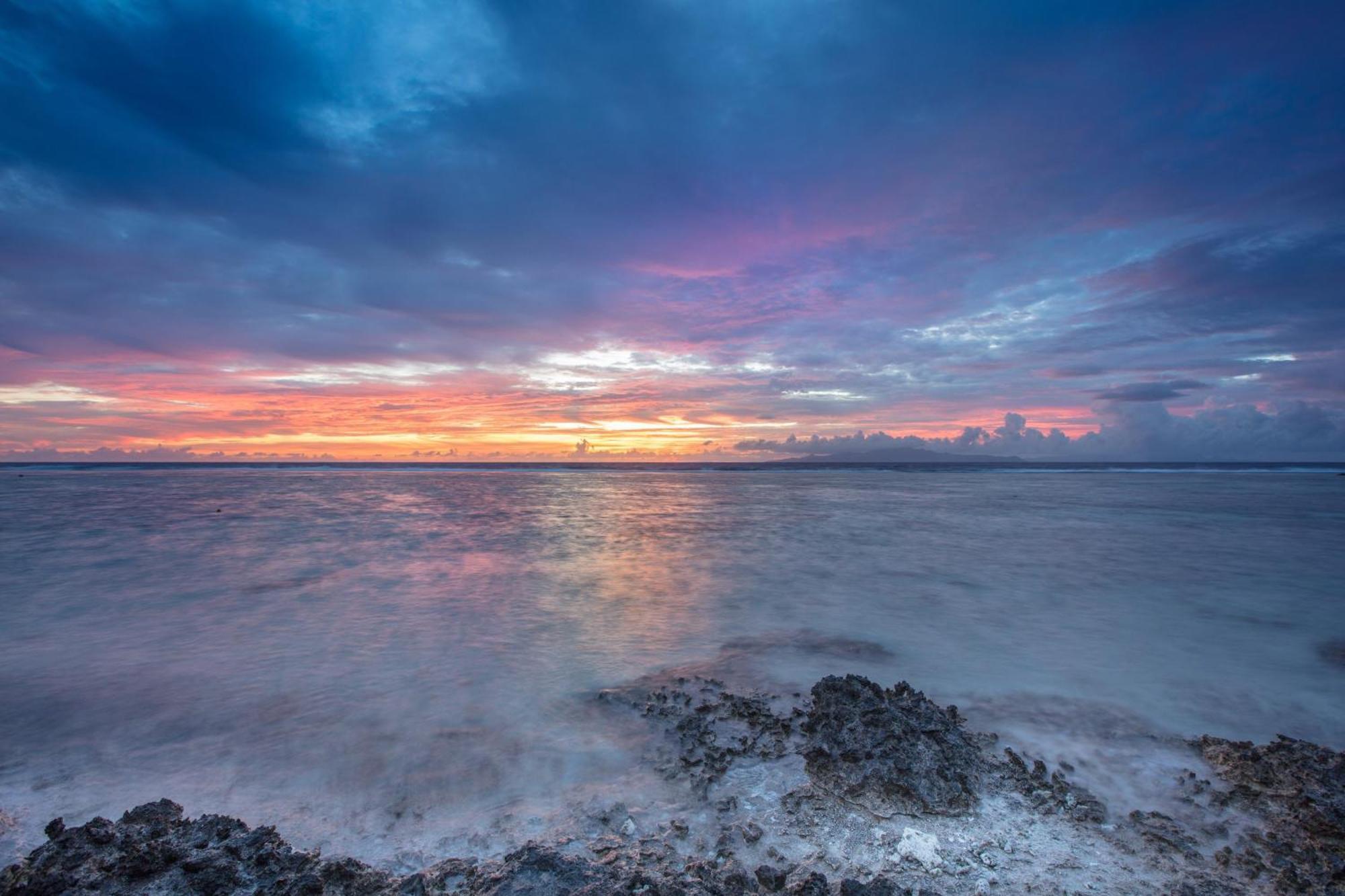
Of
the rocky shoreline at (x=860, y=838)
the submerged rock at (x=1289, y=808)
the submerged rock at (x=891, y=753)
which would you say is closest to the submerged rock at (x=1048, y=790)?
the rocky shoreline at (x=860, y=838)

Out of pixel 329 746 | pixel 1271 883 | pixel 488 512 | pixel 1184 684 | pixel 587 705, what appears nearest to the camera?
pixel 1271 883

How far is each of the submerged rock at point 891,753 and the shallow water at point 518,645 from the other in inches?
40.1

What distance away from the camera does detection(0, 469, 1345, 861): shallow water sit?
3.88m

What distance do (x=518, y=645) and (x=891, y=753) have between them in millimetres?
4343

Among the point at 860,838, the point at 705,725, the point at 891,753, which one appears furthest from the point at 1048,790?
the point at 705,725

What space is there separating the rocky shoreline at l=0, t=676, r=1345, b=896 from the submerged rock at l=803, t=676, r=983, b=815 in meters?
0.01

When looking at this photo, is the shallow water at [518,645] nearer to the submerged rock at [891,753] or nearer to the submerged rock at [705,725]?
the submerged rock at [705,725]

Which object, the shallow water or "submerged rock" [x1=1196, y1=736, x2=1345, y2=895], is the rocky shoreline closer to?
"submerged rock" [x1=1196, y1=736, x2=1345, y2=895]

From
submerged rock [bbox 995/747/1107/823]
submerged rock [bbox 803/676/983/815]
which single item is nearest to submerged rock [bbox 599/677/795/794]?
submerged rock [bbox 803/676/983/815]

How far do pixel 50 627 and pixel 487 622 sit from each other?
527 centimetres

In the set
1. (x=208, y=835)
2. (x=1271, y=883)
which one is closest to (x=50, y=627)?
(x=208, y=835)

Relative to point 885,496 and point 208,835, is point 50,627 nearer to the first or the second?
point 208,835

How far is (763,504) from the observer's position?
25125 millimetres

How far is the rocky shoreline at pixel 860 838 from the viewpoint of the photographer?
2.61 meters
